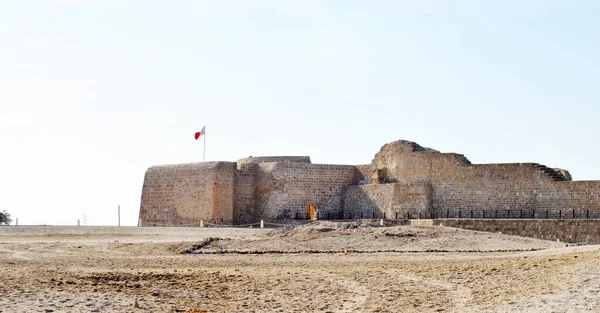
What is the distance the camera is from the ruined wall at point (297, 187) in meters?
33.2

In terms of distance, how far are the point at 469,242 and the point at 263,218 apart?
13.4 meters

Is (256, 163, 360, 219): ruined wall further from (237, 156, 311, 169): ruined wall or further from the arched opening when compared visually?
(237, 156, 311, 169): ruined wall

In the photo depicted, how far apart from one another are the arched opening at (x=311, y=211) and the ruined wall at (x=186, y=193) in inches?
112

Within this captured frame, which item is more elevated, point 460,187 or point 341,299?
point 460,187

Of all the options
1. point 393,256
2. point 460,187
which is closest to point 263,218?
point 460,187

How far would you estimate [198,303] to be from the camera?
38.9 feet

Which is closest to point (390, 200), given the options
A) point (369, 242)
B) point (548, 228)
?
point (548, 228)

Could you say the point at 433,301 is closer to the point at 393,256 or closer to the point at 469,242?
the point at 393,256

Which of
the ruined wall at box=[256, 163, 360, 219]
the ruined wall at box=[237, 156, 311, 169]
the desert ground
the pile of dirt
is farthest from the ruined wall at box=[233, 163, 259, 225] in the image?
the pile of dirt

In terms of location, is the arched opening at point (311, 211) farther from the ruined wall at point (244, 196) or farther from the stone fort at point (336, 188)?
the ruined wall at point (244, 196)

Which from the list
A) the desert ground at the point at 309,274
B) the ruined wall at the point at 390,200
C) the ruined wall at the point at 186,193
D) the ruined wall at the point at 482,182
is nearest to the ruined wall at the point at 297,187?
the ruined wall at the point at 390,200

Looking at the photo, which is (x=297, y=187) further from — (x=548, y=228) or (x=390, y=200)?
(x=548, y=228)

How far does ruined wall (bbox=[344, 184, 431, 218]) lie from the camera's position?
101ft

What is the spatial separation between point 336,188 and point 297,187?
1606 millimetres
